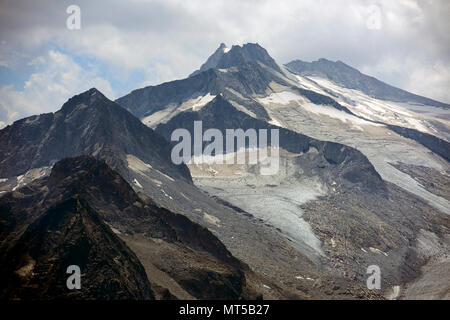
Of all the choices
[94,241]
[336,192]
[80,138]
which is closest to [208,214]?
[80,138]

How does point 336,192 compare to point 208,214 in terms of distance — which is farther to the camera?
point 336,192

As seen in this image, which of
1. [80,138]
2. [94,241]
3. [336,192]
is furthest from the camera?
[336,192]

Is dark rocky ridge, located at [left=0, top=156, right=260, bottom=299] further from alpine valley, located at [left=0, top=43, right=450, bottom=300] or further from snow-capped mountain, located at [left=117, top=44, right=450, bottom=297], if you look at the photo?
snow-capped mountain, located at [left=117, top=44, right=450, bottom=297]

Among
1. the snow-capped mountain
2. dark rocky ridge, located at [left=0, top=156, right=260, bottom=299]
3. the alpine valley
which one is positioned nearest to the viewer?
dark rocky ridge, located at [left=0, top=156, right=260, bottom=299]

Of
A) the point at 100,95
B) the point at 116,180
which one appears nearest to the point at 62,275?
the point at 116,180

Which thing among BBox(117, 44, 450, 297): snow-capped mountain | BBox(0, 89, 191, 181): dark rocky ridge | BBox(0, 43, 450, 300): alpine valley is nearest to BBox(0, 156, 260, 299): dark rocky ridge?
BBox(0, 43, 450, 300): alpine valley

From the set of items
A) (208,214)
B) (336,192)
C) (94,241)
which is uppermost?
(336,192)

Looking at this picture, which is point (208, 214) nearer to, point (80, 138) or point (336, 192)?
point (80, 138)

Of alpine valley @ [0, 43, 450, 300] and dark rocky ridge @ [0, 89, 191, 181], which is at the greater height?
dark rocky ridge @ [0, 89, 191, 181]
